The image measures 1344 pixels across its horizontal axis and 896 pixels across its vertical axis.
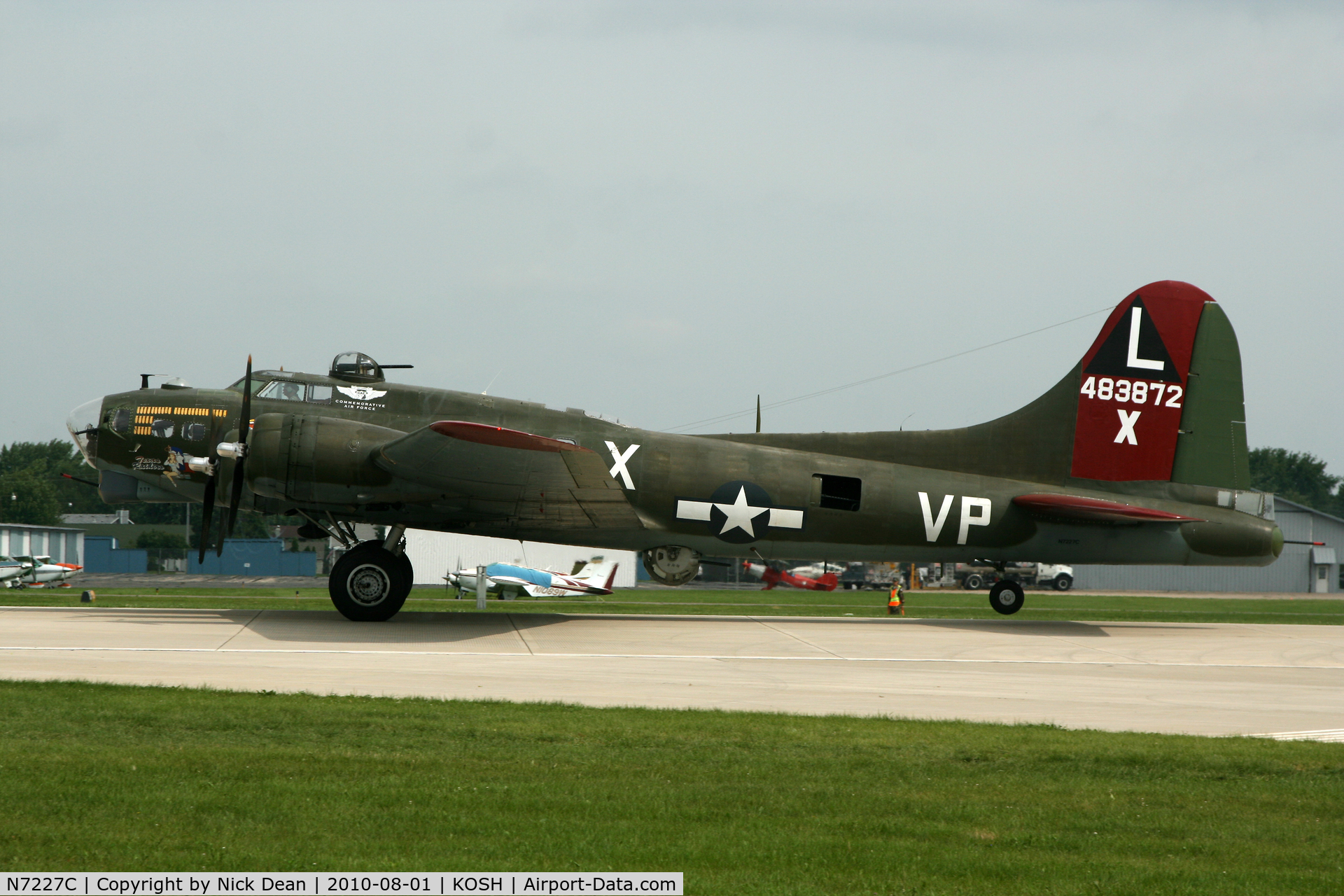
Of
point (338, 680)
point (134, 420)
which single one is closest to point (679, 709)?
point (338, 680)

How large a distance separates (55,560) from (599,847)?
8859 cm

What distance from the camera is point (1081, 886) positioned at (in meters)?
5.56

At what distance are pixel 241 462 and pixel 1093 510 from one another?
1530cm

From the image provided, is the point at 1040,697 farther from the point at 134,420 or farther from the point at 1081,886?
the point at 134,420

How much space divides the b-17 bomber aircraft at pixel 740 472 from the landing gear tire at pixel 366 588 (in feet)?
0.11

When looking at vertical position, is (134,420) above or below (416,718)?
above

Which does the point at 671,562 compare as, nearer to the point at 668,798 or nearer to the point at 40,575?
the point at 668,798

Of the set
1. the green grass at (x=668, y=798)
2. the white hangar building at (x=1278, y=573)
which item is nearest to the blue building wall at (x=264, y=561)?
the white hangar building at (x=1278, y=573)

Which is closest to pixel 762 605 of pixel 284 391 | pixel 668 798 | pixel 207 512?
pixel 284 391

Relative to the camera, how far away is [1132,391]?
2147cm

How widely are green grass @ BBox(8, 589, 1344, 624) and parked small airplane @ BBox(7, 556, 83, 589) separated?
373 cm

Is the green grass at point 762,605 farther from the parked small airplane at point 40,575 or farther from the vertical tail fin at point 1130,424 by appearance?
the vertical tail fin at point 1130,424

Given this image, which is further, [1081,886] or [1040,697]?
[1040,697]

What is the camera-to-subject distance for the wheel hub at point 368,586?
18797 millimetres
